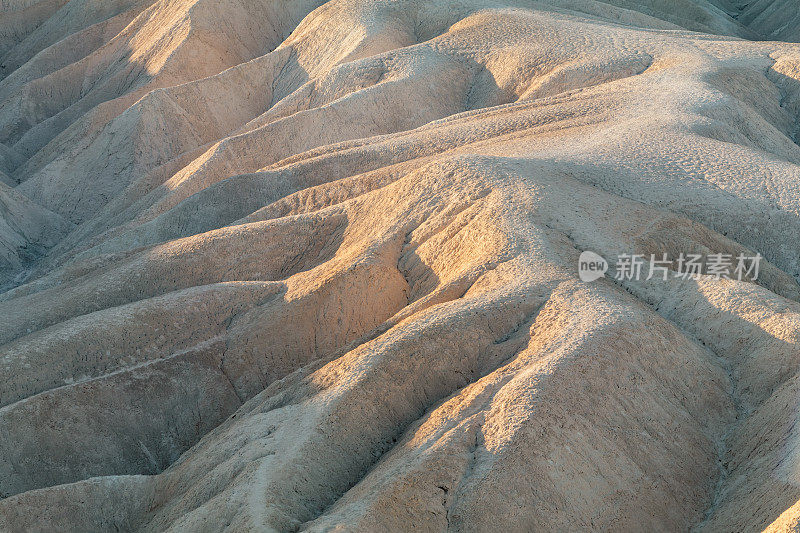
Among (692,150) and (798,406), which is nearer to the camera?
(798,406)

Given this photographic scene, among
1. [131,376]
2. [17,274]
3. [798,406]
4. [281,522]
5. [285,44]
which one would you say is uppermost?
[285,44]

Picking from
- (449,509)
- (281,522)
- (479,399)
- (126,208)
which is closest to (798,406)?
(479,399)

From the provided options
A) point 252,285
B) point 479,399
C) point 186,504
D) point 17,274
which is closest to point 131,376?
point 252,285

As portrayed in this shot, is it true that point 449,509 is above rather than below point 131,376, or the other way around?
below

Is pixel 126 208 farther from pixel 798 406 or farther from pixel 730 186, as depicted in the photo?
pixel 798 406

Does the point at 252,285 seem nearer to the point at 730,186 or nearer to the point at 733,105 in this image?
the point at 730,186

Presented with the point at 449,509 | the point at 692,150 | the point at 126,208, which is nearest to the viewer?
the point at 449,509

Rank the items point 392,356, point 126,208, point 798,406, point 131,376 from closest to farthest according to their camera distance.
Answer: point 798,406, point 392,356, point 131,376, point 126,208
